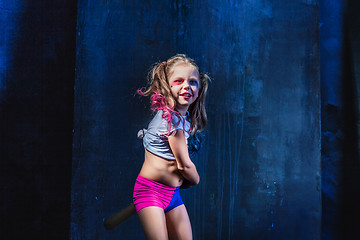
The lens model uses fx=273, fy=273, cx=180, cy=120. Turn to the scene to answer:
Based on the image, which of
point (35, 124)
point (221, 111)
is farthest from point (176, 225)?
point (35, 124)

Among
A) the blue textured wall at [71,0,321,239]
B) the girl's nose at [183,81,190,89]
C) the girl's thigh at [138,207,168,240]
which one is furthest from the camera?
the blue textured wall at [71,0,321,239]

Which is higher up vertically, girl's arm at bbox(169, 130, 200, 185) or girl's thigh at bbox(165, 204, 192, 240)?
girl's arm at bbox(169, 130, 200, 185)

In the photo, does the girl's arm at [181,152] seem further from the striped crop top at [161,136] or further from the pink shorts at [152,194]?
the pink shorts at [152,194]

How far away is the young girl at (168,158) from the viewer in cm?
179

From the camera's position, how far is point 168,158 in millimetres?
1854

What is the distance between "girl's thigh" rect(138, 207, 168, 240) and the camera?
5.77 ft

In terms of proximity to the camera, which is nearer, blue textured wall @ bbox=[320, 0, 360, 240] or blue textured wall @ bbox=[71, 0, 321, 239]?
blue textured wall @ bbox=[71, 0, 321, 239]

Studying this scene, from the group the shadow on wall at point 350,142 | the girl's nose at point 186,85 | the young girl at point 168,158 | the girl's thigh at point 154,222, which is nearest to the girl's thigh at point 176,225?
the young girl at point 168,158

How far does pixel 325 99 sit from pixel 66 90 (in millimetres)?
2804

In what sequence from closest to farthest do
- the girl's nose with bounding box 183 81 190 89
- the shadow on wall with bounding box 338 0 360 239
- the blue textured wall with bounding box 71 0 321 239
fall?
the girl's nose with bounding box 183 81 190 89 → the blue textured wall with bounding box 71 0 321 239 → the shadow on wall with bounding box 338 0 360 239

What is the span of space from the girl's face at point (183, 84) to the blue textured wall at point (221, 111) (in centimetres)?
79

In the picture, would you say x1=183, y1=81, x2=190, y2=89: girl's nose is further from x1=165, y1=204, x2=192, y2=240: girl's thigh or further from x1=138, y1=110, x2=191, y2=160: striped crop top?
x1=165, y1=204, x2=192, y2=240: girl's thigh

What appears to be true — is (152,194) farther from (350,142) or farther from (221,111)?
(350,142)

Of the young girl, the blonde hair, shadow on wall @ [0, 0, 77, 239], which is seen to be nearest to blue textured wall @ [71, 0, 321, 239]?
shadow on wall @ [0, 0, 77, 239]
